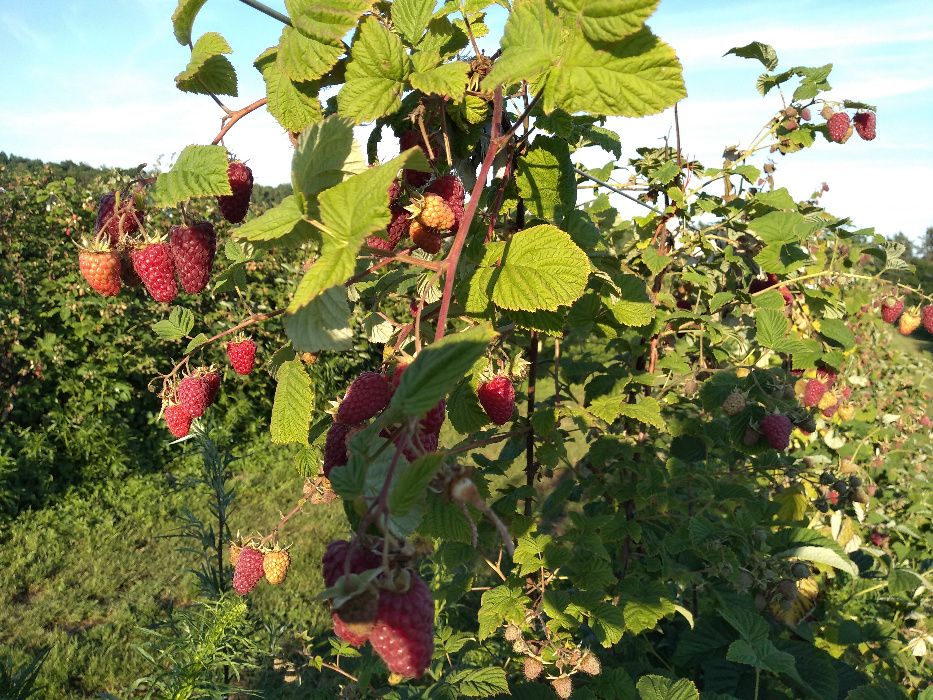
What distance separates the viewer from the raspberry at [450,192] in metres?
1.00

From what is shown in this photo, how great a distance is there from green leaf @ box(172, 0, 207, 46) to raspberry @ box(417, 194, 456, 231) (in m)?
0.46

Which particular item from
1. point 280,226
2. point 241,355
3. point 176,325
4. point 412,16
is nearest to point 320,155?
point 280,226

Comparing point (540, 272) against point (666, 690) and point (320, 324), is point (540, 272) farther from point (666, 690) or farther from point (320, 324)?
point (666, 690)

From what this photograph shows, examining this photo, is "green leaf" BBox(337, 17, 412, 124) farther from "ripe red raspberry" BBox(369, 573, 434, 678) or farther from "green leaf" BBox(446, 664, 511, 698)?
"green leaf" BBox(446, 664, 511, 698)

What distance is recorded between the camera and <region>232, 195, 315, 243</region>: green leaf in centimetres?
74

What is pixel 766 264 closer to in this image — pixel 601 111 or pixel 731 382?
pixel 731 382

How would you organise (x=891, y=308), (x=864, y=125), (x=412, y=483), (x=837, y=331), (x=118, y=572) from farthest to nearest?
(x=118, y=572) → (x=891, y=308) → (x=864, y=125) → (x=837, y=331) → (x=412, y=483)

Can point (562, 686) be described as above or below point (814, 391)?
below

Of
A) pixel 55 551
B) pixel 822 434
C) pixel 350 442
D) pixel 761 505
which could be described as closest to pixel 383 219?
pixel 350 442

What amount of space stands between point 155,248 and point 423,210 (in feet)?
1.65

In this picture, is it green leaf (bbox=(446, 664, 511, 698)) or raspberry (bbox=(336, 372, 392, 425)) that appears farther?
green leaf (bbox=(446, 664, 511, 698))

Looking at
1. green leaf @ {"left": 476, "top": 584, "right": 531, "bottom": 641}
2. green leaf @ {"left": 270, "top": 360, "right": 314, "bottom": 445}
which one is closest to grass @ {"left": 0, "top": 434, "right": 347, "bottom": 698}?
green leaf @ {"left": 476, "top": 584, "right": 531, "bottom": 641}

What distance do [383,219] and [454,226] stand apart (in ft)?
1.24

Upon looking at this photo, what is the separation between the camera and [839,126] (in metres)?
2.31
